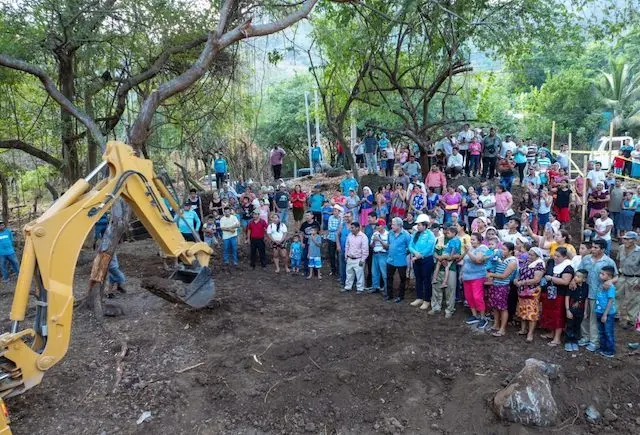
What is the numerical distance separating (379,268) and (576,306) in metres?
3.92

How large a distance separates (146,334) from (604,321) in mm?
6931

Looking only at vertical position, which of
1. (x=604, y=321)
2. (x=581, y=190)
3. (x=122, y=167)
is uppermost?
(x=122, y=167)

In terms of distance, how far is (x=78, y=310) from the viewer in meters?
9.13

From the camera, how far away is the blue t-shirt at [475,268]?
28.0ft

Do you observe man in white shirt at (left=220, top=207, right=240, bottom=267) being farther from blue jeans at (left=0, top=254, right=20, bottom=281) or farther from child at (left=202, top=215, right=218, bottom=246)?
blue jeans at (left=0, top=254, right=20, bottom=281)

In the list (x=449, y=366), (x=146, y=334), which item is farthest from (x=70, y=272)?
(x=449, y=366)

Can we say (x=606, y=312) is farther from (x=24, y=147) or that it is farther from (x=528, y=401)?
(x=24, y=147)

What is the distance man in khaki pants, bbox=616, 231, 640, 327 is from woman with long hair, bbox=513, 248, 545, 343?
62.4 inches

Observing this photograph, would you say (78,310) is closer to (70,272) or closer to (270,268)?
(70,272)

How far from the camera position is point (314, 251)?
11742 millimetres

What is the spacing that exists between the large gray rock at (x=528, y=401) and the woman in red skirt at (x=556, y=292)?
1717 millimetres

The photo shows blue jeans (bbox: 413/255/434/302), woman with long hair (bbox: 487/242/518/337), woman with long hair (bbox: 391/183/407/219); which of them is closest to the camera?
woman with long hair (bbox: 487/242/518/337)

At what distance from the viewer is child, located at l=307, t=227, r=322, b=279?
38.1ft

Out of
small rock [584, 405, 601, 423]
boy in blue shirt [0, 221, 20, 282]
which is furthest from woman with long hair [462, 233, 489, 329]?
boy in blue shirt [0, 221, 20, 282]
